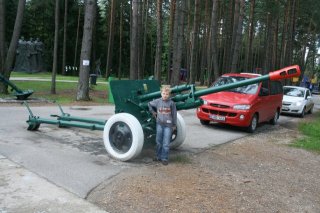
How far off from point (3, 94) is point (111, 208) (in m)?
14.7

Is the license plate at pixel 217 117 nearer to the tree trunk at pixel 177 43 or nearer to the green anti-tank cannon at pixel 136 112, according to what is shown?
the green anti-tank cannon at pixel 136 112

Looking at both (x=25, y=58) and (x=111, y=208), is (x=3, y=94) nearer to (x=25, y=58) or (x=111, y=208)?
(x=111, y=208)

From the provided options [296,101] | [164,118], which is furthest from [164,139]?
[296,101]

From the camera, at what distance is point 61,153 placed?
8.02 metres

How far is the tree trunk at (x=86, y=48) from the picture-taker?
60.1 ft

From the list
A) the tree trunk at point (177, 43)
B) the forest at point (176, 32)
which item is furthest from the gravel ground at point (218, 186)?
the forest at point (176, 32)

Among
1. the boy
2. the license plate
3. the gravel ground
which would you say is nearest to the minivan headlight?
the license plate

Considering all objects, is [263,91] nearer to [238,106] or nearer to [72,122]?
[238,106]

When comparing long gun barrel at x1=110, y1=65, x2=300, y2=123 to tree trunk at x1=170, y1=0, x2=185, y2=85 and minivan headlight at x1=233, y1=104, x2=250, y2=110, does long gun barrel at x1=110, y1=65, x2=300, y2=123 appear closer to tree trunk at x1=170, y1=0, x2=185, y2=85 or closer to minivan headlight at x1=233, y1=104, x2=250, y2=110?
minivan headlight at x1=233, y1=104, x2=250, y2=110

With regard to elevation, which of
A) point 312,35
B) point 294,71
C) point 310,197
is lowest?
point 310,197

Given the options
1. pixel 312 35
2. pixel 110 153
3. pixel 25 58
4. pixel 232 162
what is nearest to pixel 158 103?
pixel 110 153

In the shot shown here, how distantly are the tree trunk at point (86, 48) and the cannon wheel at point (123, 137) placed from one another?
11.2 metres

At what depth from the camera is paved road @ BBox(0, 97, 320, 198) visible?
656 centimetres

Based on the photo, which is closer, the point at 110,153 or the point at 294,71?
the point at 294,71
